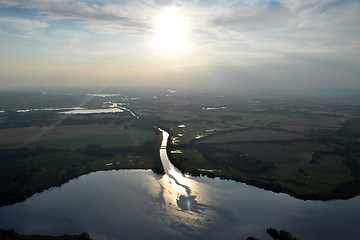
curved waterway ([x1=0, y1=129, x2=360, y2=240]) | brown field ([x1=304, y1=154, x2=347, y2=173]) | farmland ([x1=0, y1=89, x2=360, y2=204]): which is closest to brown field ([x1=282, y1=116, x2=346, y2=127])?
farmland ([x1=0, y1=89, x2=360, y2=204])

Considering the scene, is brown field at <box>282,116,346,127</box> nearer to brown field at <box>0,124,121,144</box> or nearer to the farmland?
the farmland

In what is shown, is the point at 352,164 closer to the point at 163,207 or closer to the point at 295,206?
the point at 295,206

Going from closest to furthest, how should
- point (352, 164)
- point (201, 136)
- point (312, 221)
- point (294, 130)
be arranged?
point (312, 221) → point (352, 164) → point (201, 136) → point (294, 130)

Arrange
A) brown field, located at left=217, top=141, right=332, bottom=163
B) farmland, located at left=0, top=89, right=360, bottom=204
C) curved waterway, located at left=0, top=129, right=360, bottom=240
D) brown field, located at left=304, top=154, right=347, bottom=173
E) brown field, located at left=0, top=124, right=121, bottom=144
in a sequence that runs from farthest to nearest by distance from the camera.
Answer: brown field, located at left=0, top=124, right=121, bottom=144, brown field, located at left=217, top=141, right=332, bottom=163, brown field, located at left=304, top=154, right=347, bottom=173, farmland, located at left=0, top=89, right=360, bottom=204, curved waterway, located at left=0, top=129, right=360, bottom=240

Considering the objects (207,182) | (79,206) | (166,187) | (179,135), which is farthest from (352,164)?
(79,206)

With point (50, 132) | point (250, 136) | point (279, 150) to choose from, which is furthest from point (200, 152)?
point (50, 132)
